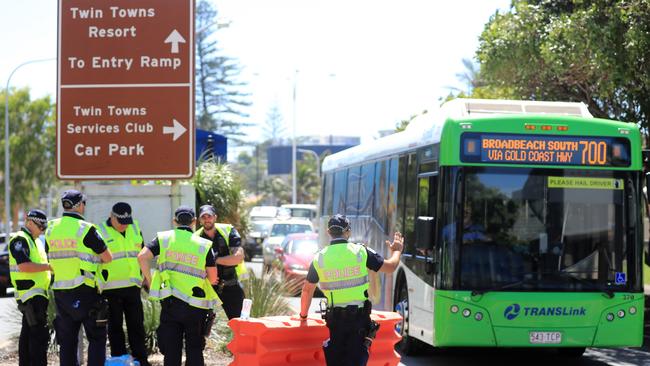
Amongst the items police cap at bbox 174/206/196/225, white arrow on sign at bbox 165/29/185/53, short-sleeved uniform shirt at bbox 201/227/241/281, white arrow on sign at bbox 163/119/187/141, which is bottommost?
short-sleeved uniform shirt at bbox 201/227/241/281

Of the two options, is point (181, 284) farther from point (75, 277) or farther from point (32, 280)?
point (32, 280)

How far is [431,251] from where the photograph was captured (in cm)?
1128

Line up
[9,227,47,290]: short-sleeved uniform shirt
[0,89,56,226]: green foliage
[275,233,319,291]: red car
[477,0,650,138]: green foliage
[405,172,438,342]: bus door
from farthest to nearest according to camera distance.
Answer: [0,89,56,226]: green foliage, [275,233,319,291]: red car, [477,0,650,138]: green foliage, [405,172,438,342]: bus door, [9,227,47,290]: short-sleeved uniform shirt

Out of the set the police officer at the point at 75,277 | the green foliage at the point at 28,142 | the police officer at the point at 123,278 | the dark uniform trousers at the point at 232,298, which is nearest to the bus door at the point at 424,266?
the dark uniform trousers at the point at 232,298

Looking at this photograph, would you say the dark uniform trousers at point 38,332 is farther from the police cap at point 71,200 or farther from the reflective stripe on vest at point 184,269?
the reflective stripe on vest at point 184,269

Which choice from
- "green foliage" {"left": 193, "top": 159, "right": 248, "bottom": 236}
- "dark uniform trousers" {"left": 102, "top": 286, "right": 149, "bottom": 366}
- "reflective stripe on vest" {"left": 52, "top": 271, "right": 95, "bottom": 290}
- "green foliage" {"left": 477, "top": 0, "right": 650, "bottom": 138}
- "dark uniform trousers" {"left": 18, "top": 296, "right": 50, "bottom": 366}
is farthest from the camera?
"green foliage" {"left": 193, "top": 159, "right": 248, "bottom": 236}

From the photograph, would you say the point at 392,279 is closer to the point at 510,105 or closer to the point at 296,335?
the point at 510,105

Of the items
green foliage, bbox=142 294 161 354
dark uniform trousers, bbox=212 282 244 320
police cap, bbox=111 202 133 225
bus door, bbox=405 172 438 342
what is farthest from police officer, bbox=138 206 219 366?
green foliage, bbox=142 294 161 354

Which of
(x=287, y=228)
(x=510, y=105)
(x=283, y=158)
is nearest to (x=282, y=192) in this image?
(x=283, y=158)

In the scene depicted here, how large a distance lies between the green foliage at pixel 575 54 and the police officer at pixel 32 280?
9.56 m

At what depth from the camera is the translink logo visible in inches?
427

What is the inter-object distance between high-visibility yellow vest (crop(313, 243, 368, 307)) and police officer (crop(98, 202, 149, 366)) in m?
2.14

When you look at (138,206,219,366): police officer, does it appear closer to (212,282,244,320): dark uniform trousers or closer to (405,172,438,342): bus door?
(212,282,244,320): dark uniform trousers

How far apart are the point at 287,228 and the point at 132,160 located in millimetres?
23534
